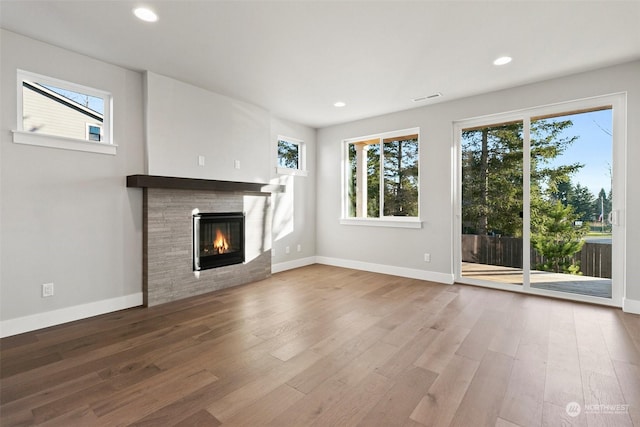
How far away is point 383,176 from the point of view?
5.23 metres

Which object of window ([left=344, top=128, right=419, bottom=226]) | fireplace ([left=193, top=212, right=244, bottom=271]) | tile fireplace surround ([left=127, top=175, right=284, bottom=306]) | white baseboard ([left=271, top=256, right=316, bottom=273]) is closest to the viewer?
tile fireplace surround ([left=127, top=175, right=284, bottom=306])

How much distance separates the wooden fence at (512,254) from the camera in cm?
351

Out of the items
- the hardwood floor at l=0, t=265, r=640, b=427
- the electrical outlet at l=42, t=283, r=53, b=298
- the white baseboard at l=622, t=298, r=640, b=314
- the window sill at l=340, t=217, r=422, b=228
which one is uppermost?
the window sill at l=340, t=217, r=422, b=228

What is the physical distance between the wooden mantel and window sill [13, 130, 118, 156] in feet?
1.20

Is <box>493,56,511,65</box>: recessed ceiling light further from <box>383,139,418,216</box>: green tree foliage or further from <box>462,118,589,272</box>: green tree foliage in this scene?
<box>383,139,418,216</box>: green tree foliage

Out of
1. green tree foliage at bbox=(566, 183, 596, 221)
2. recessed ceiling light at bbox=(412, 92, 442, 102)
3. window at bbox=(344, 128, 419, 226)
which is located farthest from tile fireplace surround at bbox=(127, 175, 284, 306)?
green tree foliage at bbox=(566, 183, 596, 221)

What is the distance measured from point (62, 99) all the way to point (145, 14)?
142cm

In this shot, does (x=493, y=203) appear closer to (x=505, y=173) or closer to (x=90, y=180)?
(x=505, y=173)

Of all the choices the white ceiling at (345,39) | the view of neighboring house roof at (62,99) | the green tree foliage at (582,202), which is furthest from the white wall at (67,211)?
the green tree foliage at (582,202)

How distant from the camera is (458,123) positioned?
4461 mm

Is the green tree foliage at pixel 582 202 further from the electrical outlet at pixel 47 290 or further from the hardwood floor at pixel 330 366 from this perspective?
the electrical outlet at pixel 47 290

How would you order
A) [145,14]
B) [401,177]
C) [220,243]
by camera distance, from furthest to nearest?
[401,177]
[220,243]
[145,14]

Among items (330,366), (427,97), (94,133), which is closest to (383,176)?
(427,97)

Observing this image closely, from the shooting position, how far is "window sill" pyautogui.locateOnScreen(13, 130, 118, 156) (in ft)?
8.95
